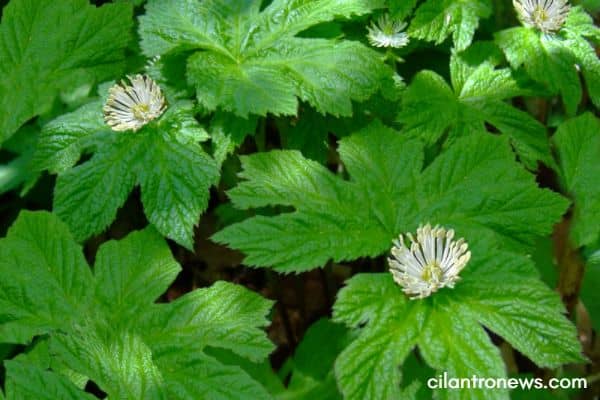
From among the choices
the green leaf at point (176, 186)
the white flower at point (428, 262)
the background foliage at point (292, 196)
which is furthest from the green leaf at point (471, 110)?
the green leaf at point (176, 186)

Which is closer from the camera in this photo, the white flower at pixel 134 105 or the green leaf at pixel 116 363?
the green leaf at pixel 116 363

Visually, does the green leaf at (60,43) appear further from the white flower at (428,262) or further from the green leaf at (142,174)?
the white flower at (428,262)

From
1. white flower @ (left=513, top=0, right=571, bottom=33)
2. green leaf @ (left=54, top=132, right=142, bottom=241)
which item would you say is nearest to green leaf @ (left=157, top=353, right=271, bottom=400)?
green leaf @ (left=54, top=132, right=142, bottom=241)

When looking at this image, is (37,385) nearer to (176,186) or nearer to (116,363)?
(116,363)

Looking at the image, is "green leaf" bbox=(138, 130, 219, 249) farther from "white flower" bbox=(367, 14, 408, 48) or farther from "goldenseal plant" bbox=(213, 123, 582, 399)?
"white flower" bbox=(367, 14, 408, 48)

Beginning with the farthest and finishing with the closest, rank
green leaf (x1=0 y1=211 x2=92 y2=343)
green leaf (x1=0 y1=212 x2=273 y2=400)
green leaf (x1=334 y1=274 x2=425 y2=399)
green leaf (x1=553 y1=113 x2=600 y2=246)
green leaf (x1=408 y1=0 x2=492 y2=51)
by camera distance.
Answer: green leaf (x1=408 y1=0 x2=492 y2=51), green leaf (x1=553 y1=113 x2=600 y2=246), green leaf (x1=0 y1=211 x2=92 y2=343), green leaf (x1=0 y1=212 x2=273 y2=400), green leaf (x1=334 y1=274 x2=425 y2=399)
